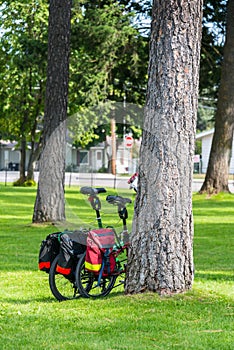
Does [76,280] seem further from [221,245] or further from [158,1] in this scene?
[221,245]

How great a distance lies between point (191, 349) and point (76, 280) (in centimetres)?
241

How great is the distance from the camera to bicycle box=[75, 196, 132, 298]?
8.84 m

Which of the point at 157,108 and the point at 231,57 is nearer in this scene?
the point at 157,108

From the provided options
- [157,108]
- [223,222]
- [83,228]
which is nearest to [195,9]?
[157,108]

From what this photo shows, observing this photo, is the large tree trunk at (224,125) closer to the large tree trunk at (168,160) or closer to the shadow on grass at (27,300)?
the large tree trunk at (168,160)

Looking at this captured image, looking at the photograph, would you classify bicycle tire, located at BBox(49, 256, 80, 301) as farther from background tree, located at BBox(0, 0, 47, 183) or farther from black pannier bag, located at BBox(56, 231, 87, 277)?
background tree, located at BBox(0, 0, 47, 183)

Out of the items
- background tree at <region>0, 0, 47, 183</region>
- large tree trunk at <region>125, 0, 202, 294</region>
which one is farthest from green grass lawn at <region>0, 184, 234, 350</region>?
background tree at <region>0, 0, 47, 183</region>

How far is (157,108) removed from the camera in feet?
28.5

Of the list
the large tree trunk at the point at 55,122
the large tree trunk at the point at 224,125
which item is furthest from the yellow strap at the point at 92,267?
the large tree trunk at the point at 224,125

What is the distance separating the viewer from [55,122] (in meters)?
19.1

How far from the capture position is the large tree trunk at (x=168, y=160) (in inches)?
336

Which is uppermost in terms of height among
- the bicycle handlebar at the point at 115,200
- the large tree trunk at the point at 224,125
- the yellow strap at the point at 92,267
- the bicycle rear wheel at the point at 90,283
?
the large tree trunk at the point at 224,125

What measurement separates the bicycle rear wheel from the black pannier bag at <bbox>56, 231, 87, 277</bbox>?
0.25ft

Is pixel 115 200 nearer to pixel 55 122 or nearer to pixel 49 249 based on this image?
pixel 49 249
